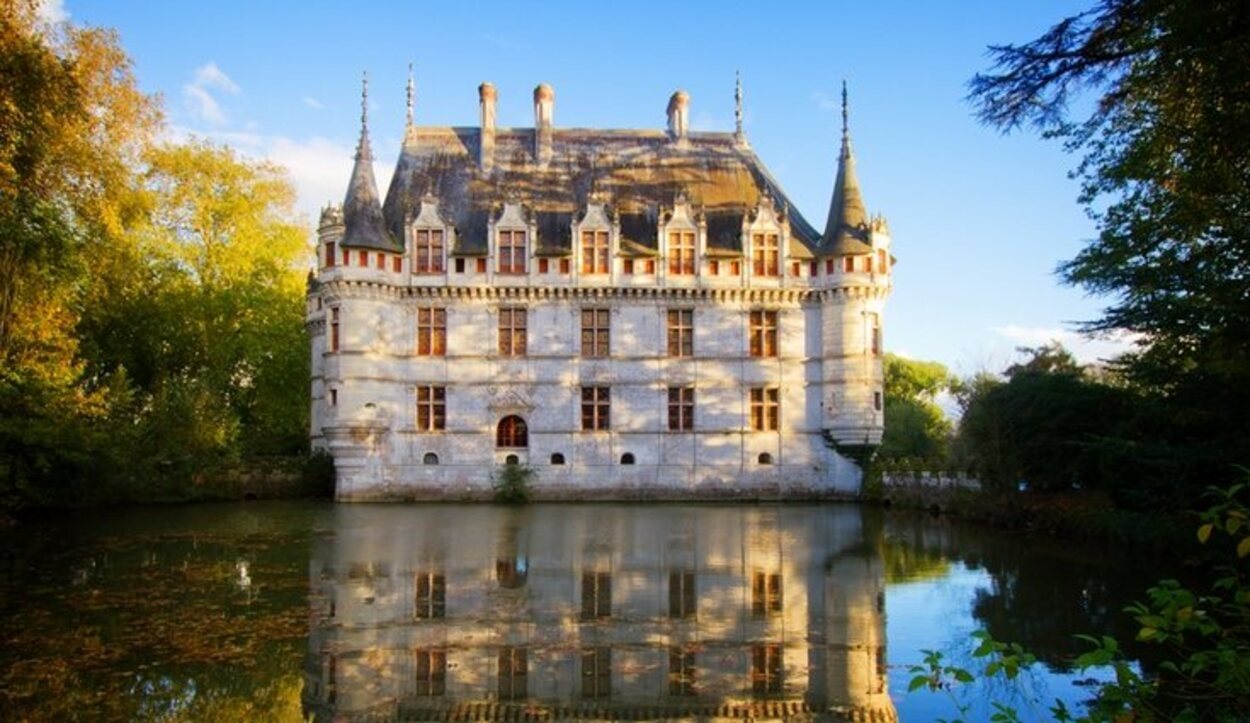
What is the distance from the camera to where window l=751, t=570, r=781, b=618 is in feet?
34.2

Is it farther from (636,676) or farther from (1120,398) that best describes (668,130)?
(636,676)

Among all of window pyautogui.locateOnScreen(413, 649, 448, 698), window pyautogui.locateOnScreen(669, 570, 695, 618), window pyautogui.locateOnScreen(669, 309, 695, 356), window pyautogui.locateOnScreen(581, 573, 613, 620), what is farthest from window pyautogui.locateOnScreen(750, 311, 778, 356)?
window pyautogui.locateOnScreen(413, 649, 448, 698)

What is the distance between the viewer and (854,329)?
30.5 m

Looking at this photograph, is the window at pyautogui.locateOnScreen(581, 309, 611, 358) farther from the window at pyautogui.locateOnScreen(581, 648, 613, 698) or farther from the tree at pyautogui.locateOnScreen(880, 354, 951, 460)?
the window at pyautogui.locateOnScreen(581, 648, 613, 698)

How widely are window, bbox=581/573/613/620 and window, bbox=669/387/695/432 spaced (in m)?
18.2

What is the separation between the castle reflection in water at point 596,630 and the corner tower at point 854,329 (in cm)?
1349

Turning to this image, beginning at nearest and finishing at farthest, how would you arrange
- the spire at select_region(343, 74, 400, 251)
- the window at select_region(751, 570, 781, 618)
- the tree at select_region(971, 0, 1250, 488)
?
the tree at select_region(971, 0, 1250, 488) → the window at select_region(751, 570, 781, 618) → the spire at select_region(343, 74, 400, 251)

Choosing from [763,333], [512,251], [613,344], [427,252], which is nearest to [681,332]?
[613,344]

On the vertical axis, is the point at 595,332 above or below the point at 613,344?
above

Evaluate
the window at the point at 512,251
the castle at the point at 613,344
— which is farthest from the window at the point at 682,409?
the window at the point at 512,251

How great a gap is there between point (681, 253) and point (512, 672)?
24.3m

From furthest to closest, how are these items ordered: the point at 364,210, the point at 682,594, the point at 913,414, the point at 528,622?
the point at 913,414
the point at 364,210
the point at 682,594
the point at 528,622

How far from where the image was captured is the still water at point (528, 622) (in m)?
7.09

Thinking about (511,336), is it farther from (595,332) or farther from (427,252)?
(427,252)
